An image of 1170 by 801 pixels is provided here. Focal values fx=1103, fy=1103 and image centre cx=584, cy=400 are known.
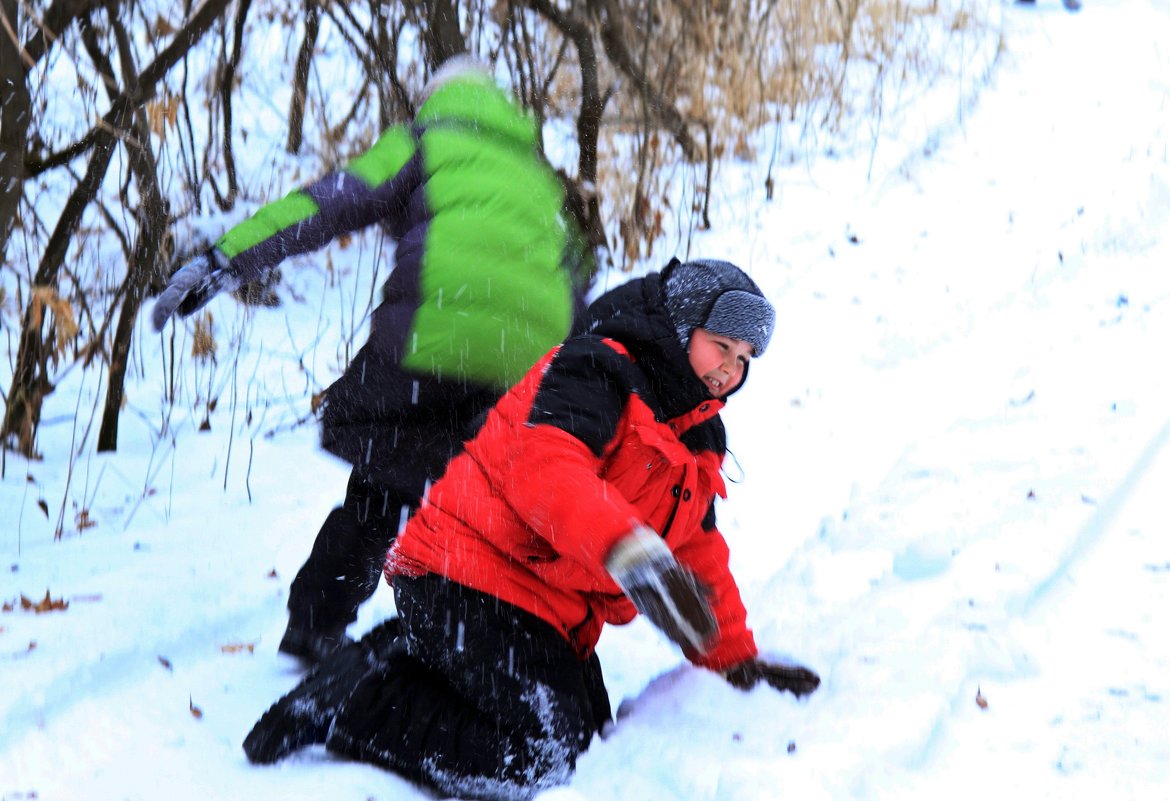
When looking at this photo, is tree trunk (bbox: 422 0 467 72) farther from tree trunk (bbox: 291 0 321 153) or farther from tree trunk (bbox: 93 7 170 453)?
tree trunk (bbox: 93 7 170 453)

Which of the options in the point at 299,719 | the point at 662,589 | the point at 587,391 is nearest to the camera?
the point at 662,589

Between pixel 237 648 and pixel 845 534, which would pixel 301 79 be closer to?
pixel 237 648

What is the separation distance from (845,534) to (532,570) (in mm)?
1087

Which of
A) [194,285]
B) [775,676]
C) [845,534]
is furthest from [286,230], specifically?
[845,534]

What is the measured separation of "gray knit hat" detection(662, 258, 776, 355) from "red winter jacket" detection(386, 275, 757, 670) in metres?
0.04

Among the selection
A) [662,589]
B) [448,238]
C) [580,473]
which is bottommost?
[662,589]

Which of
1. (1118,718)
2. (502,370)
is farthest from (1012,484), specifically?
(502,370)

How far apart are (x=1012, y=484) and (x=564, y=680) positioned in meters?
1.38

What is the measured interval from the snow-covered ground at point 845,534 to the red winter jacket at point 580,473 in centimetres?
26

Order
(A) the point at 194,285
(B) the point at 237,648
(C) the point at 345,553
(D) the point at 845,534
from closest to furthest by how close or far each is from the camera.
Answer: (A) the point at 194,285 < (C) the point at 345,553 < (B) the point at 237,648 < (D) the point at 845,534

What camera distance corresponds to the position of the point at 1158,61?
7023mm

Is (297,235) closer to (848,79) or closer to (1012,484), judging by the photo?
(1012,484)

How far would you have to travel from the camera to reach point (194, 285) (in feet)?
7.41

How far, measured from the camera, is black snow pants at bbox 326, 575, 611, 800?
200 cm
